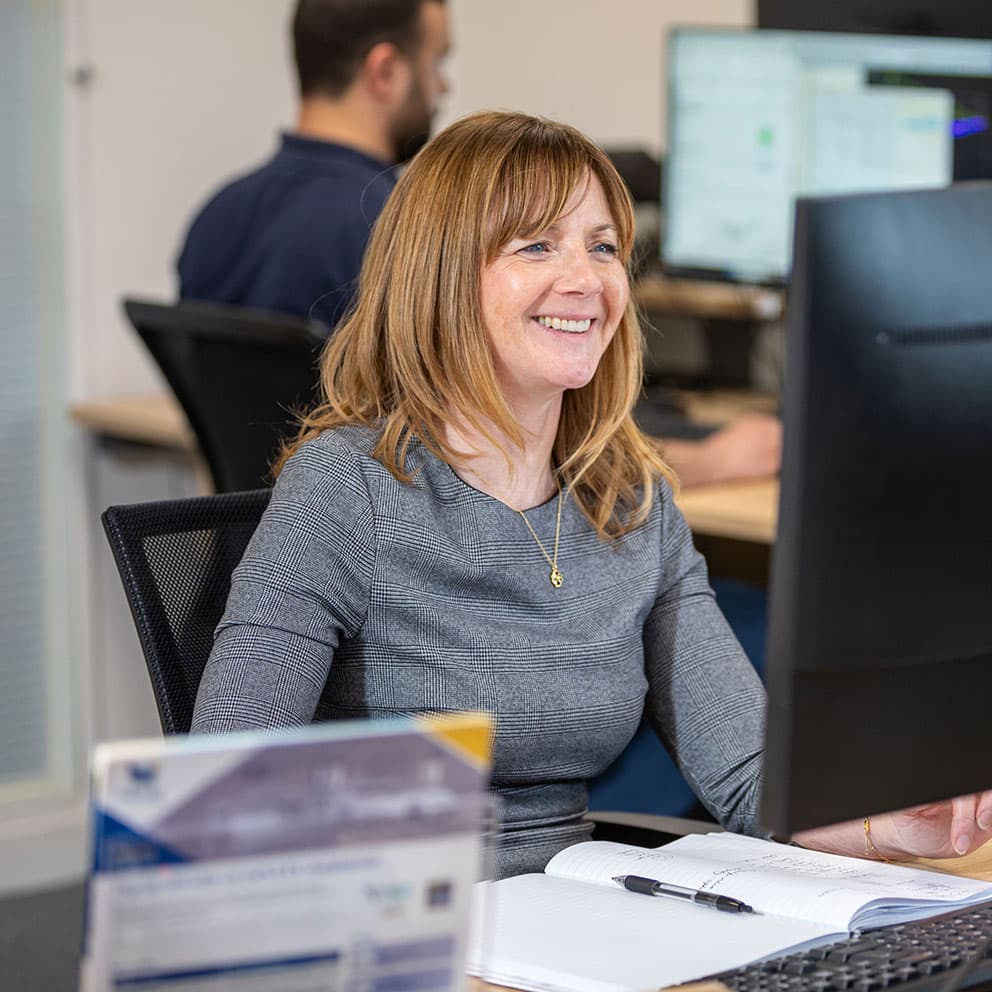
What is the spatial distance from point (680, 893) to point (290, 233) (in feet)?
5.09

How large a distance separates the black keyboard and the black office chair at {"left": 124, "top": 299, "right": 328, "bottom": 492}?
1152 millimetres

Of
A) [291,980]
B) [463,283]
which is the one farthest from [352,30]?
[291,980]

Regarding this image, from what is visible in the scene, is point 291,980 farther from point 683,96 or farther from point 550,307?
point 683,96

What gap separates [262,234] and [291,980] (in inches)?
76.8

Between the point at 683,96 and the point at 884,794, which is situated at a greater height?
Result: the point at 683,96

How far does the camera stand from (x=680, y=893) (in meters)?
1.19

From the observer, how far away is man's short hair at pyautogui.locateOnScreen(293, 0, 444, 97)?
106 inches

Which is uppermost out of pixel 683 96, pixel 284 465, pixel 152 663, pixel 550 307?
pixel 683 96

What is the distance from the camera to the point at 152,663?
1.44m

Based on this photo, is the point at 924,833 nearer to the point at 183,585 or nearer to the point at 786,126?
the point at 183,585

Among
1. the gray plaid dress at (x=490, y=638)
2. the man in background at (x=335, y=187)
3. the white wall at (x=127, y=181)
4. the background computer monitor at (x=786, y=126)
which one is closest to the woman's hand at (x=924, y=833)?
the gray plaid dress at (x=490, y=638)

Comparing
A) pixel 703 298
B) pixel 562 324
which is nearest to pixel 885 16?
pixel 703 298

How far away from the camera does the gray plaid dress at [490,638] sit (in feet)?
4.30

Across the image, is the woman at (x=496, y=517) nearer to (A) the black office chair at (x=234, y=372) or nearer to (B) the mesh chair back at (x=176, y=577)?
(B) the mesh chair back at (x=176, y=577)
